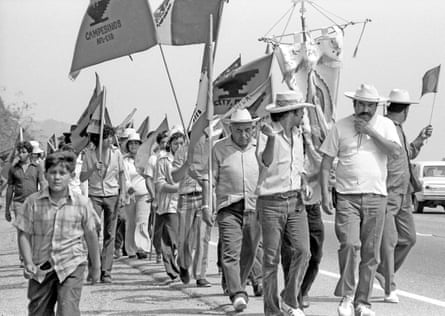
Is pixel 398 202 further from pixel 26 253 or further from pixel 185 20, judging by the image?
pixel 26 253

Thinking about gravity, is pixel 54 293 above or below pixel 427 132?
below

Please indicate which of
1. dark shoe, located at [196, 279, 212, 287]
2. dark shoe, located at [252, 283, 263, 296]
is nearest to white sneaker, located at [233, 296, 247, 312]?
dark shoe, located at [252, 283, 263, 296]

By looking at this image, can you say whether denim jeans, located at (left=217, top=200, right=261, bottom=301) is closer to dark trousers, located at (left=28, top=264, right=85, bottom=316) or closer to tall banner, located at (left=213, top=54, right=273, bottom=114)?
tall banner, located at (left=213, top=54, right=273, bottom=114)

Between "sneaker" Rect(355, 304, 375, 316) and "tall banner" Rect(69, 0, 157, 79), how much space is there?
4.20m

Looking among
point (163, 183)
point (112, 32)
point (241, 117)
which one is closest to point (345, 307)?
point (241, 117)

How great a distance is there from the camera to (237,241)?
927 cm

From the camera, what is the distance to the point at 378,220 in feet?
28.1

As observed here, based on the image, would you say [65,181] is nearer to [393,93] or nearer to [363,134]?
[363,134]

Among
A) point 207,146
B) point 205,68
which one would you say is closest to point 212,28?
point 205,68

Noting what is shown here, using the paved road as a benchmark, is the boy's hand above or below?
above

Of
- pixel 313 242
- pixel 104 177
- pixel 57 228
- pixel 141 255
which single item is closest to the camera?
pixel 57 228

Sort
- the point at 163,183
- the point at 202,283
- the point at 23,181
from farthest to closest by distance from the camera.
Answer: the point at 23,181
the point at 163,183
the point at 202,283

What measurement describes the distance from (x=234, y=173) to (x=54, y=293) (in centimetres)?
318

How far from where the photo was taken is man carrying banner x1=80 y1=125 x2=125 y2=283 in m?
11.9
